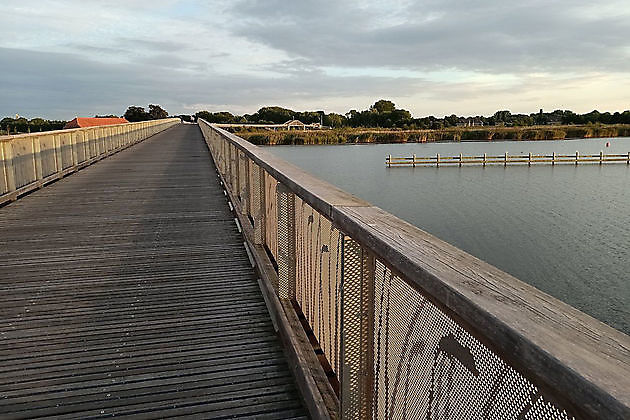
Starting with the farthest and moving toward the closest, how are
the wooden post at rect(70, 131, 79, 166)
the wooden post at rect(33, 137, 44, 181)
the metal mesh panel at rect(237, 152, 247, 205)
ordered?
the wooden post at rect(70, 131, 79, 166) < the wooden post at rect(33, 137, 44, 181) < the metal mesh panel at rect(237, 152, 247, 205)

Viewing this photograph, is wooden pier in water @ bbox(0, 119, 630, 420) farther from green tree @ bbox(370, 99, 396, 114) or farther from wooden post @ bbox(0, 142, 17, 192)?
green tree @ bbox(370, 99, 396, 114)

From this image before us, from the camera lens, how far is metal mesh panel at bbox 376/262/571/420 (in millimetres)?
1031

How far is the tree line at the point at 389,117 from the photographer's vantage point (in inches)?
6048

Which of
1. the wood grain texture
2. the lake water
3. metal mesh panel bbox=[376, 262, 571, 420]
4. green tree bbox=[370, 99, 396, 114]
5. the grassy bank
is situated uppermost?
green tree bbox=[370, 99, 396, 114]

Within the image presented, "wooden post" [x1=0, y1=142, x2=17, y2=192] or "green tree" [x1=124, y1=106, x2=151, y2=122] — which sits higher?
"green tree" [x1=124, y1=106, x2=151, y2=122]

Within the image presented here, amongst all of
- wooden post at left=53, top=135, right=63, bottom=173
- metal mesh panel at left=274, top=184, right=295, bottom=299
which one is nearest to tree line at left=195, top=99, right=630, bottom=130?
wooden post at left=53, top=135, right=63, bottom=173

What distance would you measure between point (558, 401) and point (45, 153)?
11907mm

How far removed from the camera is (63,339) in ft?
11.4

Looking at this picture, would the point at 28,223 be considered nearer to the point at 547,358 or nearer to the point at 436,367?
the point at 436,367

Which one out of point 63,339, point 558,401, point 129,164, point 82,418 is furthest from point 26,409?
point 129,164

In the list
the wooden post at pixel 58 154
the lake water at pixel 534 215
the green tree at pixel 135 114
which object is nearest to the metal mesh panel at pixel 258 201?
the lake water at pixel 534 215

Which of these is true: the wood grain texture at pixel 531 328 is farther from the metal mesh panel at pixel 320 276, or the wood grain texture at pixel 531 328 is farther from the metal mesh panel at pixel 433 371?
the metal mesh panel at pixel 320 276

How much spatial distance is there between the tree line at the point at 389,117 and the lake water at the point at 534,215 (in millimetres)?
97379

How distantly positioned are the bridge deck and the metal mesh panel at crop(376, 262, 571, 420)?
993 mm
